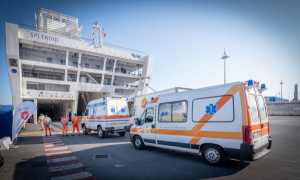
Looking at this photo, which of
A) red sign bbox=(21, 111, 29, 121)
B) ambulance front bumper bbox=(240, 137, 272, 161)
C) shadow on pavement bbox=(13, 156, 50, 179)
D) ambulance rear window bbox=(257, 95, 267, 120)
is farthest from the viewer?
red sign bbox=(21, 111, 29, 121)

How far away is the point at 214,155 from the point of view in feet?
15.3

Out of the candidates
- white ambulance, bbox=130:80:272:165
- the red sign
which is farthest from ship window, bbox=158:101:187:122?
the red sign

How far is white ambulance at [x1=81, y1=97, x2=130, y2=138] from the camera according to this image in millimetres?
10117

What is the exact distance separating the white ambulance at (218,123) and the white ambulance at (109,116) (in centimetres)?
480

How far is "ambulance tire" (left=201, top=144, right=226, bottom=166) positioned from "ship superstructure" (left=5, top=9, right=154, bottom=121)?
28060 mm

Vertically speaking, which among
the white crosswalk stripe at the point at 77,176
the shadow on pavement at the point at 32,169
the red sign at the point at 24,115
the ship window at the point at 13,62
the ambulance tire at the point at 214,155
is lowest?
the shadow on pavement at the point at 32,169

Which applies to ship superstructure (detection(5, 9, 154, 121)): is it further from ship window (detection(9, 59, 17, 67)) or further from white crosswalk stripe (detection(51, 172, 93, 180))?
white crosswalk stripe (detection(51, 172, 93, 180))

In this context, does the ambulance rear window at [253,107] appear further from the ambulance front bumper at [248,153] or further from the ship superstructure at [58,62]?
the ship superstructure at [58,62]

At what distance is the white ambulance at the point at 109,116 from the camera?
10.1 meters

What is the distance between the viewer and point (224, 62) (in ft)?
79.1

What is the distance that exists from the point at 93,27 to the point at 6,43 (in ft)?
49.1

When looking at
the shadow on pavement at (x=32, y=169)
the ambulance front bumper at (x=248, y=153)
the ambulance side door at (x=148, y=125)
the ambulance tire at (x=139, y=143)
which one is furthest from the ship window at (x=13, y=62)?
the ambulance front bumper at (x=248, y=153)

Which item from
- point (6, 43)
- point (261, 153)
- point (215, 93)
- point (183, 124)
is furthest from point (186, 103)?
point (6, 43)

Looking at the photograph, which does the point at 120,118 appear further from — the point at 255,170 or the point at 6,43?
the point at 6,43
